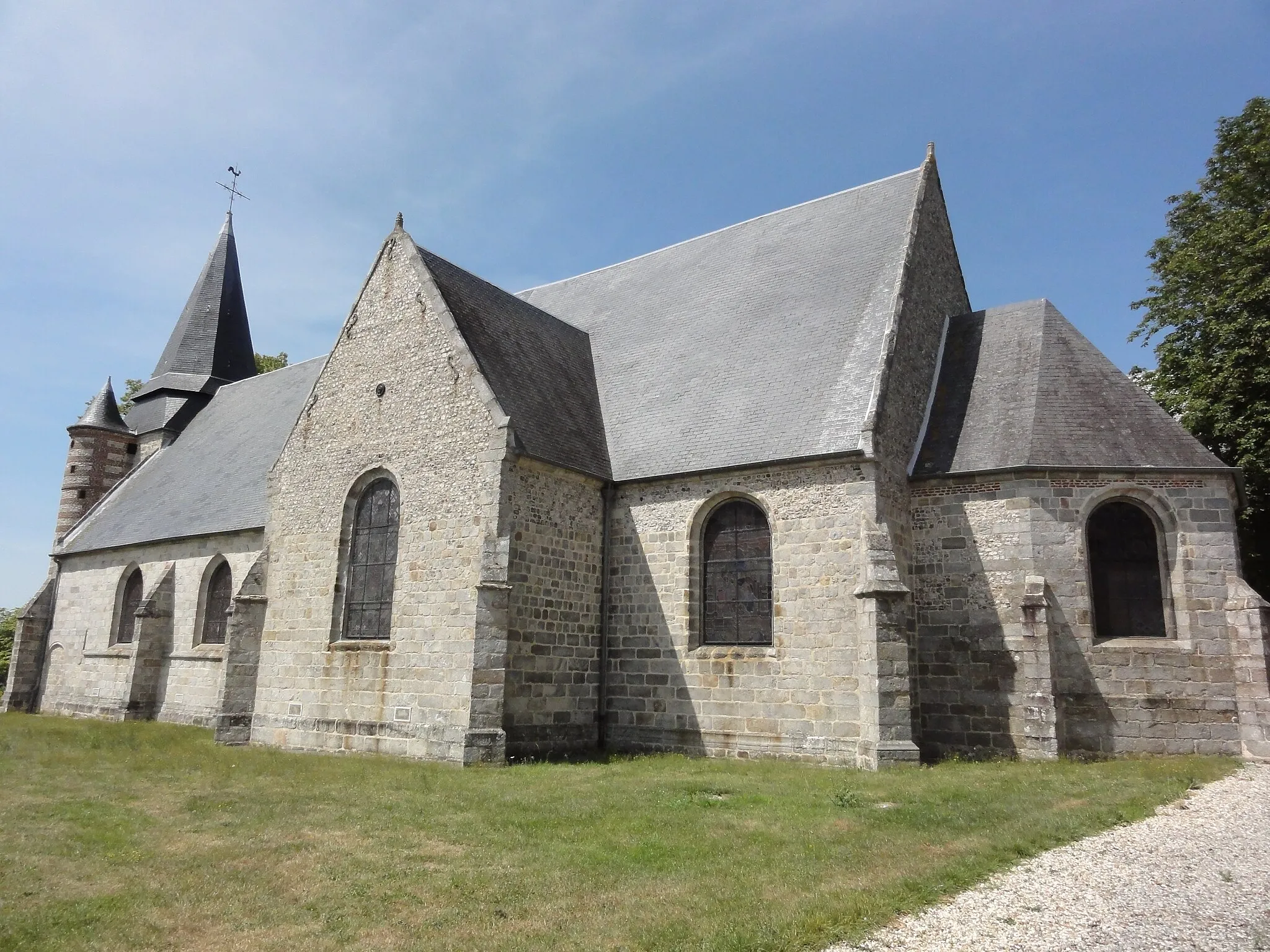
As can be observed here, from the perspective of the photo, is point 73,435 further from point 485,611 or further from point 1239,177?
point 1239,177

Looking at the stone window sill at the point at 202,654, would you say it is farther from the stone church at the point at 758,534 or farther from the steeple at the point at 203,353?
the steeple at the point at 203,353

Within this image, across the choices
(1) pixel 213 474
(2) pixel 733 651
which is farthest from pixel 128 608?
(2) pixel 733 651

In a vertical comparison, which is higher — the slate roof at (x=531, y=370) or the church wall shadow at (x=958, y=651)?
the slate roof at (x=531, y=370)

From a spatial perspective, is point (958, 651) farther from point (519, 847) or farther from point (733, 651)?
point (519, 847)

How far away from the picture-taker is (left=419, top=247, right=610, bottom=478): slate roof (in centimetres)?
1480

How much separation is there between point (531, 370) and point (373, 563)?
4455 mm

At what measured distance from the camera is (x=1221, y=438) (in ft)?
58.2

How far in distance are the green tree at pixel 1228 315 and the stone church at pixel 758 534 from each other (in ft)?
15.3

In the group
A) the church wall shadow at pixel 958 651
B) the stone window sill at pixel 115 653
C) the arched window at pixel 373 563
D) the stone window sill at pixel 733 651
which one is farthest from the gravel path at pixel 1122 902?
the stone window sill at pixel 115 653

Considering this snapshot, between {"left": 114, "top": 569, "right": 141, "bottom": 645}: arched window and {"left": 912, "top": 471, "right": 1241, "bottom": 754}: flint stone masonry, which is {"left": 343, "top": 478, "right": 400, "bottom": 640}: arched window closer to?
{"left": 912, "top": 471, "right": 1241, "bottom": 754}: flint stone masonry

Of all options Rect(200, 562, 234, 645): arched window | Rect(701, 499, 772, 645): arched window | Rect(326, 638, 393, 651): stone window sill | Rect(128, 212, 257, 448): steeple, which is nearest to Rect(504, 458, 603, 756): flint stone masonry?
Rect(701, 499, 772, 645): arched window

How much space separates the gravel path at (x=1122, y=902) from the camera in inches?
204

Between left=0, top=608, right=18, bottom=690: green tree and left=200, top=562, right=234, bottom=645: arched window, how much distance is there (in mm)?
19396

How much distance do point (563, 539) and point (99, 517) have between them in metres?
18.6
